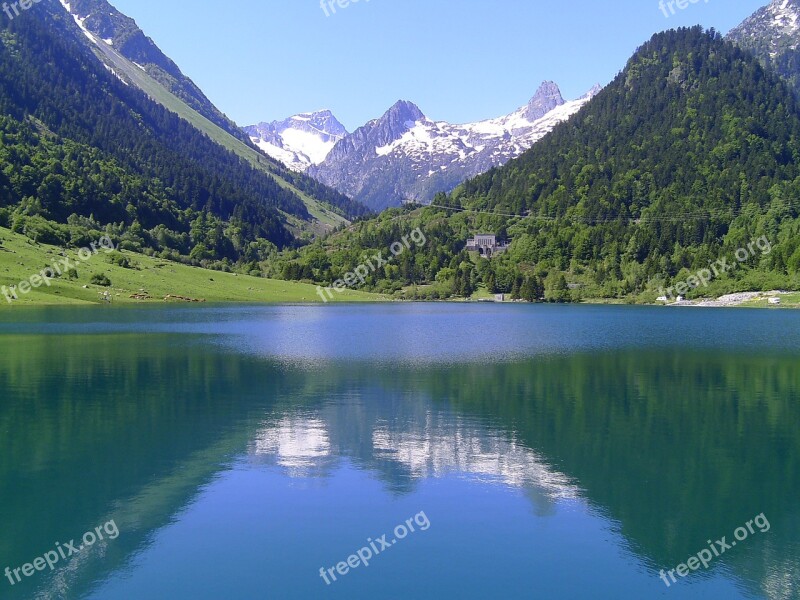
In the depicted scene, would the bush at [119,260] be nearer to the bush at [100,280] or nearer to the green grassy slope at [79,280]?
the green grassy slope at [79,280]

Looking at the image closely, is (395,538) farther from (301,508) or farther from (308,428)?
(308,428)

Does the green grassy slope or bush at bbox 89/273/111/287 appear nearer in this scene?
the green grassy slope

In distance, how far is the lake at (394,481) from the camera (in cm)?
2072

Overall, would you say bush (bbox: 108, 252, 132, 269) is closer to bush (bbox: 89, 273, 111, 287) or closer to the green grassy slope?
the green grassy slope

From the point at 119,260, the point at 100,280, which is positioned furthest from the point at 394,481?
the point at 119,260

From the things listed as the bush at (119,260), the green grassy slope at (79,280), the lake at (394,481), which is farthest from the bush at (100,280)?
the lake at (394,481)

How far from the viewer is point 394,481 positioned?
29.3 m

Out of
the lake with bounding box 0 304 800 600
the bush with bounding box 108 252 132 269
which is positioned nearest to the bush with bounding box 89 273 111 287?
the bush with bounding box 108 252 132 269

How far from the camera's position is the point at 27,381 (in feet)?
170

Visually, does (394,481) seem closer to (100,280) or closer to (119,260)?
(100,280)

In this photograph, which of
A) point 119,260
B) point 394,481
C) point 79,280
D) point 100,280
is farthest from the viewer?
point 119,260

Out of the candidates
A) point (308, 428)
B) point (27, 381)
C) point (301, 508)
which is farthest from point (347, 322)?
point (301, 508)

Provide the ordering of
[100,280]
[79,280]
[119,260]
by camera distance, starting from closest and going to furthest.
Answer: [79,280], [100,280], [119,260]

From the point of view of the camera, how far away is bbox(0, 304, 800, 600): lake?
816 inches
